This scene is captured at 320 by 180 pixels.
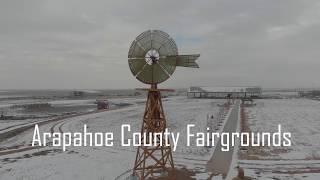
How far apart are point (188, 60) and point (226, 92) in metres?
106

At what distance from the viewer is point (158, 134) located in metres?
18.7

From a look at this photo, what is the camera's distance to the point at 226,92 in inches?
4815

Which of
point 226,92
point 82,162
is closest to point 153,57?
point 82,162

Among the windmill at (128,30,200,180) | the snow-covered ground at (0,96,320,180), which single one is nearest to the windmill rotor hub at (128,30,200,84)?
the windmill at (128,30,200,180)

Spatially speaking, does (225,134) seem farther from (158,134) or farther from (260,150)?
(158,134)

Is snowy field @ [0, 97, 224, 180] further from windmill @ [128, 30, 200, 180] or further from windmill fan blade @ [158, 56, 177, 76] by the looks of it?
windmill fan blade @ [158, 56, 177, 76]

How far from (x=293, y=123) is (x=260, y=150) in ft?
65.5

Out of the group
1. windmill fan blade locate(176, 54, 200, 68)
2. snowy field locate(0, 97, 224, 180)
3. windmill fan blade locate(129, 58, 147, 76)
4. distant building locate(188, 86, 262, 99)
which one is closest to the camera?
windmill fan blade locate(129, 58, 147, 76)

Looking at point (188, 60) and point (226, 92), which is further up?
point (188, 60)

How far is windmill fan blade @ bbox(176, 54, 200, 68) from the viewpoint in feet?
59.3

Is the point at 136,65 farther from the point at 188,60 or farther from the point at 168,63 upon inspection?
the point at 188,60

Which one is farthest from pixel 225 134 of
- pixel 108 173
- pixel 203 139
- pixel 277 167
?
pixel 108 173

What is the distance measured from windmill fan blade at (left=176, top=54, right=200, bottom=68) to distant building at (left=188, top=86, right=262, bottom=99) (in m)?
100

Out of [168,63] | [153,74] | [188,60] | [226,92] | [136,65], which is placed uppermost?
[188,60]
